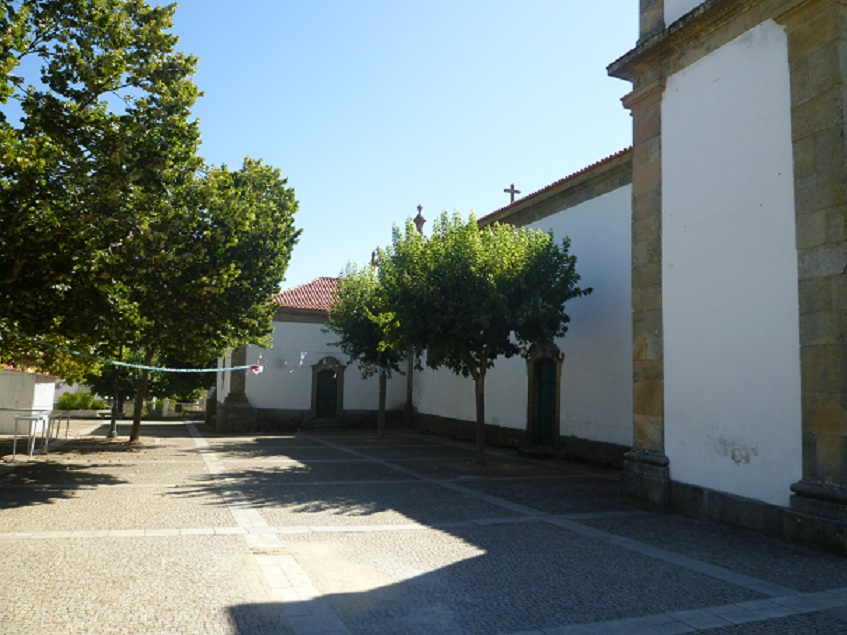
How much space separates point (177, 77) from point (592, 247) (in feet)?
31.1

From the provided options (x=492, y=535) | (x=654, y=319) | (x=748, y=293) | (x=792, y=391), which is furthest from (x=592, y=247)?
(x=492, y=535)

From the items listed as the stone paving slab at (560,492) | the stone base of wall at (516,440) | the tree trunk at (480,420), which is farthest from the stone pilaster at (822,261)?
the tree trunk at (480,420)

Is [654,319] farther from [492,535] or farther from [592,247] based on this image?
[592,247]

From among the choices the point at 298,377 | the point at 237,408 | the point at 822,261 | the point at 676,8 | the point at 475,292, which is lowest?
the point at 237,408

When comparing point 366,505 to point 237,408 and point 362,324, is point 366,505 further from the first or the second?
point 237,408

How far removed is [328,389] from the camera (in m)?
24.3

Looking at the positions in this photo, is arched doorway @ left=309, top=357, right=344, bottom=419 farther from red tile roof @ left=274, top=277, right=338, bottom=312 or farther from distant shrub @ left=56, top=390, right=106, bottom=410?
distant shrub @ left=56, top=390, right=106, bottom=410

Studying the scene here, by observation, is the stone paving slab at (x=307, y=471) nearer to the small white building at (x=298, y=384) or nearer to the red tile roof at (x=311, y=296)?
the small white building at (x=298, y=384)

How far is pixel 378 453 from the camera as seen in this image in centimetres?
1565

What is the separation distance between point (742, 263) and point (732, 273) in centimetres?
19

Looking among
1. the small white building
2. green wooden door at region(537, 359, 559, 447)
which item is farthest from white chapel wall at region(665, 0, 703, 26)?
the small white building

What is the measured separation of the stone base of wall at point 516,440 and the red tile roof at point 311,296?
591 cm

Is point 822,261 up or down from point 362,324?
down

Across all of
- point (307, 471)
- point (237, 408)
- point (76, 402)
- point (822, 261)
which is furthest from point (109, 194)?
point (76, 402)
